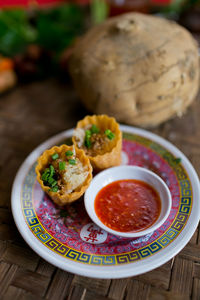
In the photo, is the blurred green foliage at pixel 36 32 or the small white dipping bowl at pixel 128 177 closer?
the small white dipping bowl at pixel 128 177

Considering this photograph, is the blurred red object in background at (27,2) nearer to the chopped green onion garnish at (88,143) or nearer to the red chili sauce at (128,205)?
the chopped green onion garnish at (88,143)

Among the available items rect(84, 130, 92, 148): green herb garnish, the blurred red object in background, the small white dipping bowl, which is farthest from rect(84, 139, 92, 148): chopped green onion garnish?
the blurred red object in background

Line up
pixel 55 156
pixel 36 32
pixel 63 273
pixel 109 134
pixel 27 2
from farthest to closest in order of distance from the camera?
pixel 27 2
pixel 36 32
pixel 109 134
pixel 55 156
pixel 63 273

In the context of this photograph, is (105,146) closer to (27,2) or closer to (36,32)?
(36,32)

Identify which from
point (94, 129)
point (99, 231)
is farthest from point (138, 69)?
point (99, 231)

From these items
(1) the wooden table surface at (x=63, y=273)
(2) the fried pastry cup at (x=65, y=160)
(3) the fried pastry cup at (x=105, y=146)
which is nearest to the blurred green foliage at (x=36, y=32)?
(1) the wooden table surface at (x=63, y=273)

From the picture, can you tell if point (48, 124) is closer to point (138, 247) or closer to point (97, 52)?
point (97, 52)
